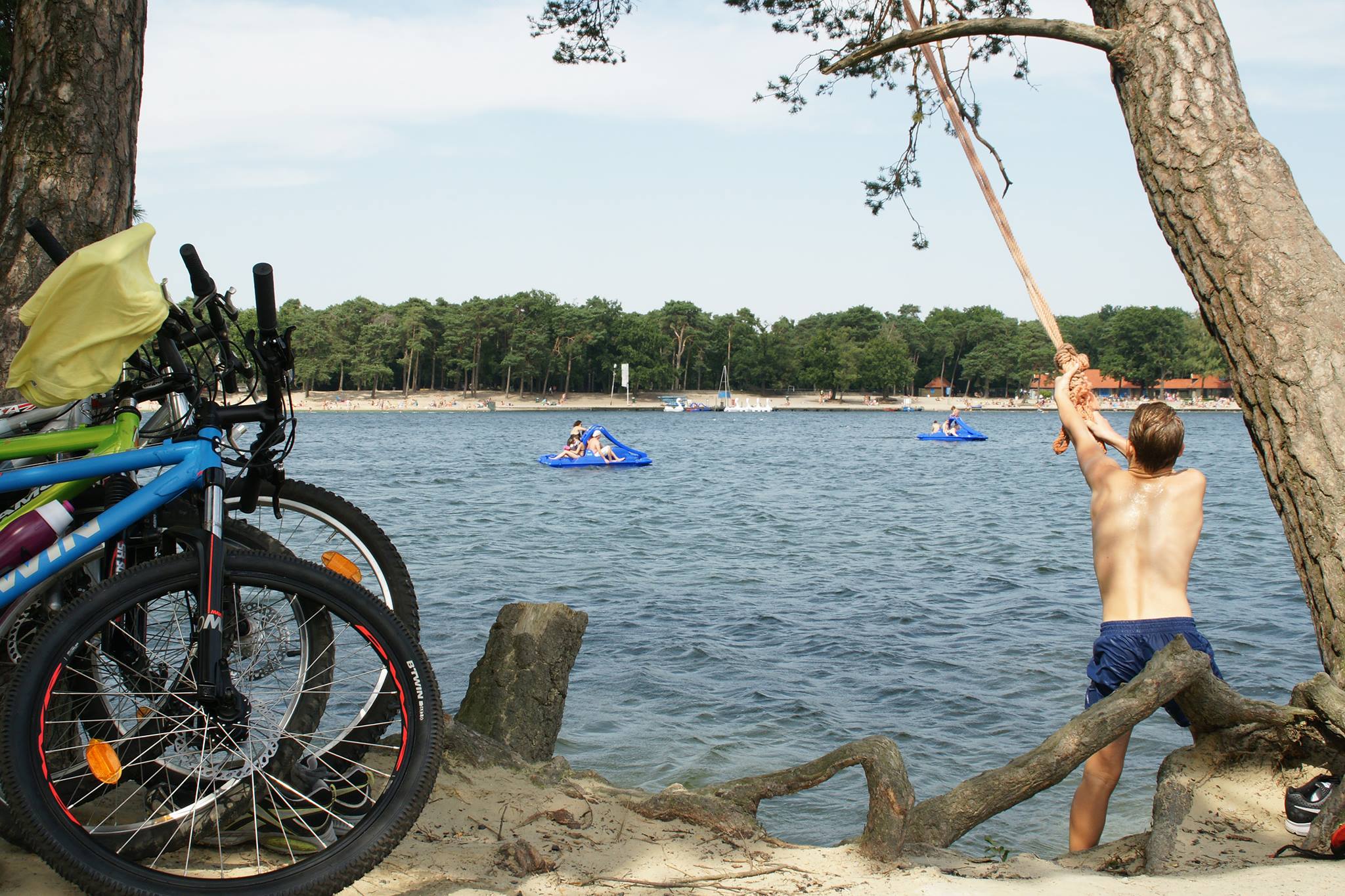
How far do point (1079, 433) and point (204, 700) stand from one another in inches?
154

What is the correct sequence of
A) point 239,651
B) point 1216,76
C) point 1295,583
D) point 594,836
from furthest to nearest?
point 1295,583
point 1216,76
point 594,836
point 239,651

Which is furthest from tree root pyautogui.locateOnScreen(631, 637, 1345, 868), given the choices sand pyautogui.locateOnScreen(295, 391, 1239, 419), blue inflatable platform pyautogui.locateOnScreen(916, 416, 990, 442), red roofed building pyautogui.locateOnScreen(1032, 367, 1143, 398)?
red roofed building pyautogui.locateOnScreen(1032, 367, 1143, 398)

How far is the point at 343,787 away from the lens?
10.8 feet

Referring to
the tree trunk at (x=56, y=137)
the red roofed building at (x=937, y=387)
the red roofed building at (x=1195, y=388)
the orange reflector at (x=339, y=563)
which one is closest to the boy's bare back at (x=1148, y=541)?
the orange reflector at (x=339, y=563)

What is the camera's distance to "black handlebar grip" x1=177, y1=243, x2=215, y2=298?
9.81 ft

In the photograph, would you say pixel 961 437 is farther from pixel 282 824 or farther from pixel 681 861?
pixel 282 824

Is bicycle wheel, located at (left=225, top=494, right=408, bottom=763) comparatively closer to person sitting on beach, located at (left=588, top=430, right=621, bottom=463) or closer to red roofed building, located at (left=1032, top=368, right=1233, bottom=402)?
person sitting on beach, located at (left=588, top=430, right=621, bottom=463)

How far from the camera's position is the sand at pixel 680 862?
11.0 ft

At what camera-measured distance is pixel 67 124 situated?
4164 millimetres

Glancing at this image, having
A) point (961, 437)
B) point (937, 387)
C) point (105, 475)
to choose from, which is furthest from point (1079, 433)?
point (937, 387)


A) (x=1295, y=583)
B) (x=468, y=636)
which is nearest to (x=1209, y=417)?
(x=1295, y=583)

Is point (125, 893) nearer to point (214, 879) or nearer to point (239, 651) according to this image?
point (214, 879)

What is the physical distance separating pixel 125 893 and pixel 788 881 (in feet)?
6.52

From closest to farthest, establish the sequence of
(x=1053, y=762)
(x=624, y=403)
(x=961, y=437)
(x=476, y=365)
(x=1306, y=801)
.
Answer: (x=1306, y=801) < (x=1053, y=762) < (x=961, y=437) < (x=476, y=365) < (x=624, y=403)
